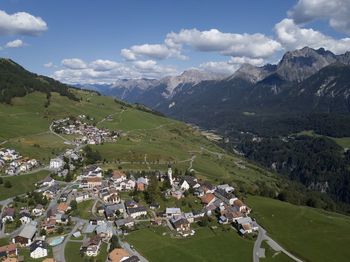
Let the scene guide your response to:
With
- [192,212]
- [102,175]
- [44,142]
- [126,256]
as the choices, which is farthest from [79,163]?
[126,256]

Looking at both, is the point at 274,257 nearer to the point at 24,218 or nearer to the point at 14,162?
the point at 24,218

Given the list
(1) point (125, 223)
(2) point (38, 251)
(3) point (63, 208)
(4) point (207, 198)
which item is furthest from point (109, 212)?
(4) point (207, 198)

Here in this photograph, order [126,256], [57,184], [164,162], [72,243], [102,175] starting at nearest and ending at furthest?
[126,256]
[72,243]
[57,184]
[102,175]
[164,162]

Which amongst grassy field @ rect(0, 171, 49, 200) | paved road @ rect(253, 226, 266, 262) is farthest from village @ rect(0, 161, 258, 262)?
grassy field @ rect(0, 171, 49, 200)

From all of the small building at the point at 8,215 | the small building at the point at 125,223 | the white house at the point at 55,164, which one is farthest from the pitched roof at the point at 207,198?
the white house at the point at 55,164

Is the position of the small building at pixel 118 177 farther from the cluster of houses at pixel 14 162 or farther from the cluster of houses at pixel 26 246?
the cluster of houses at pixel 26 246

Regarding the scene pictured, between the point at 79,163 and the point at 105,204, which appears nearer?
the point at 105,204

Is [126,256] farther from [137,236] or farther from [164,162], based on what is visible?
Answer: [164,162]
